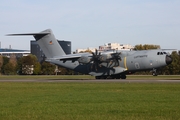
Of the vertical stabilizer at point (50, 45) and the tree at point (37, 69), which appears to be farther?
the tree at point (37, 69)

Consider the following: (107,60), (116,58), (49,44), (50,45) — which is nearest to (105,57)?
(107,60)

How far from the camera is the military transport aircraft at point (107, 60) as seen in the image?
46.8 metres

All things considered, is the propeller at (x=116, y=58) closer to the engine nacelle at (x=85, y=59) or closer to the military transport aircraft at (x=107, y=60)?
the military transport aircraft at (x=107, y=60)

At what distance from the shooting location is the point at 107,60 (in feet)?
160

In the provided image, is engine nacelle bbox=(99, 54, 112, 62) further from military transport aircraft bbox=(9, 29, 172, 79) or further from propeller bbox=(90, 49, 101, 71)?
propeller bbox=(90, 49, 101, 71)

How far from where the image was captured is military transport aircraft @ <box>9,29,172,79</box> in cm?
4678

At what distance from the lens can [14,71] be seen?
111m

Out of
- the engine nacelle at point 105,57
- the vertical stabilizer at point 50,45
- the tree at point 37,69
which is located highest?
the vertical stabilizer at point 50,45

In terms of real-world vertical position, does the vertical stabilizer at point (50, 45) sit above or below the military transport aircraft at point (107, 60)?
above

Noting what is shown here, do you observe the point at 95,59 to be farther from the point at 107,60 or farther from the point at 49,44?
the point at 49,44

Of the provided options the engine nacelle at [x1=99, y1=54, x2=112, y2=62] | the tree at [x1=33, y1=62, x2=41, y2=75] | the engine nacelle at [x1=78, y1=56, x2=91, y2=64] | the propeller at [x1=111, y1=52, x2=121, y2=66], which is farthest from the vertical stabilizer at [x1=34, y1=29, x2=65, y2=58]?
the tree at [x1=33, y1=62, x2=41, y2=75]

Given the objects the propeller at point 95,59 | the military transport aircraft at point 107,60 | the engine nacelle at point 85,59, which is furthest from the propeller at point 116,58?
the engine nacelle at point 85,59
